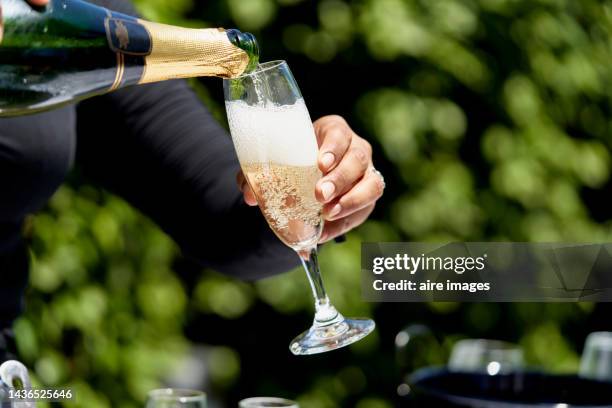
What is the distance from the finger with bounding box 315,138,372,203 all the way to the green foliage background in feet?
3.44

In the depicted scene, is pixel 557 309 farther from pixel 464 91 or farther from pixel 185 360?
pixel 185 360

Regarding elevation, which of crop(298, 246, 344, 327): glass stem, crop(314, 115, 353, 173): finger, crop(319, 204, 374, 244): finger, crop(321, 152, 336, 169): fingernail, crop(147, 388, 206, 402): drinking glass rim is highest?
crop(314, 115, 353, 173): finger

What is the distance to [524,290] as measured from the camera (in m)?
2.34

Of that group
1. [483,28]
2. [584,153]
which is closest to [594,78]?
[584,153]

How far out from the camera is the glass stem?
38.6 inches

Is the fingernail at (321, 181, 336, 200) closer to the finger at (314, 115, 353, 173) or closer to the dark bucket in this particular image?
the finger at (314, 115, 353, 173)

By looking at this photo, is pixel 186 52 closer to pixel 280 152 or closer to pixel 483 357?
pixel 280 152

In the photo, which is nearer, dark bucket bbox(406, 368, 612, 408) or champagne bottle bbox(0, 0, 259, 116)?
champagne bottle bbox(0, 0, 259, 116)

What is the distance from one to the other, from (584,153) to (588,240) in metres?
0.22

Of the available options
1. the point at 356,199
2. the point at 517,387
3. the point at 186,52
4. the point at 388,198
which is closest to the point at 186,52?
the point at 186,52

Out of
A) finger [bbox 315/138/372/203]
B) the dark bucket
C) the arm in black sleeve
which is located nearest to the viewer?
finger [bbox 315/138/372/203]

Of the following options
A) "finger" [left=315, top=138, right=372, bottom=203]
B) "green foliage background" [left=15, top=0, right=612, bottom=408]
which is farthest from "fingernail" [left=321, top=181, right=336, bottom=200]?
"green foliage background" [left=15, top=0, right=612, bottom=408]

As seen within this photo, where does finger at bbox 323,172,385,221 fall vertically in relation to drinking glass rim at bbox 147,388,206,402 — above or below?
above

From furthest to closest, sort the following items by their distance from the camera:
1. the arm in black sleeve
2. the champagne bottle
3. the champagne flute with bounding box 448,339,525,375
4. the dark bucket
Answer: the champagne flute with bounding box 448,339,525,375
the arm in black sleeve
the dark bucket
the champagne bottle
